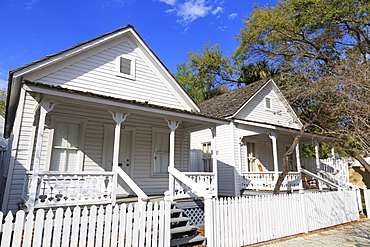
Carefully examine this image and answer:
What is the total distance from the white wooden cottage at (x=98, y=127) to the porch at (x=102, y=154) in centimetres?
3

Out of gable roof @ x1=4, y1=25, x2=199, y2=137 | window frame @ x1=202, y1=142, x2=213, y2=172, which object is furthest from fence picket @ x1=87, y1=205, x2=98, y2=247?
window frame @ x1=202, y1=142, x2=213, y2=172

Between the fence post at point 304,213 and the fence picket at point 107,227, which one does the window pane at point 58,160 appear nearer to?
the fence picket at point 107,227

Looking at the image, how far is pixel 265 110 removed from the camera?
15.8 meters

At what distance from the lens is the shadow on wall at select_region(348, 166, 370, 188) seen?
18.3 meters

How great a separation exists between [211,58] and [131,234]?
2918 cm

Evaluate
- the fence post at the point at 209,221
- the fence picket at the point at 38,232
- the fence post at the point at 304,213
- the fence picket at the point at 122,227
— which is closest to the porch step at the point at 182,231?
the fence post at the point at 209,221

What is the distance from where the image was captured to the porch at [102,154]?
6562 millimetres

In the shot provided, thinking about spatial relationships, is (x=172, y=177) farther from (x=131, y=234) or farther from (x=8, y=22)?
(x=8, y=22)

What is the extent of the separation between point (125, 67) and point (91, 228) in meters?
7.59

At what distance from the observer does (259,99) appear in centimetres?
1556

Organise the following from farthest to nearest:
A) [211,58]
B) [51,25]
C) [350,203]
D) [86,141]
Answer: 1. [211,58]
2. [51,25]
3. [350,203]
4. [86,141]

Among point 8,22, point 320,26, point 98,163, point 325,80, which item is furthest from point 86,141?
point 320,26

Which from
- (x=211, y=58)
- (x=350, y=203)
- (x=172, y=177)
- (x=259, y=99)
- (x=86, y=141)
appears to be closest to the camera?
(x=172, y=177)

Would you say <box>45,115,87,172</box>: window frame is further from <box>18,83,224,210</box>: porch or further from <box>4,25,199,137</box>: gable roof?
<box>4,25,199,137</box>: gable roof
